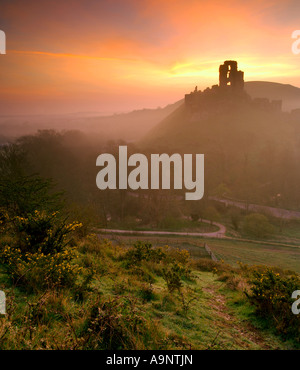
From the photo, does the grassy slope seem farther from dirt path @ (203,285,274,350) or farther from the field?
the field

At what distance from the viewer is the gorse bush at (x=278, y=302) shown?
5.25m

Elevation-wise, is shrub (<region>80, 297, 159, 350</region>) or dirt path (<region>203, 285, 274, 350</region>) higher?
shrub (<region>80, 297, 159, 350</region>)

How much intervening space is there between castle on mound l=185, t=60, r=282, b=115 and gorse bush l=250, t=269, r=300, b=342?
435 feet

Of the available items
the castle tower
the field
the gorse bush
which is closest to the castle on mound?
the castle tower

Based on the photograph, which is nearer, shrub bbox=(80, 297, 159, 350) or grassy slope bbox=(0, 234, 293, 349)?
grassy slope bbox=(0, 234, 293, 349)

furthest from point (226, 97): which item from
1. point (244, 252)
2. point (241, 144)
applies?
point (244, 252)

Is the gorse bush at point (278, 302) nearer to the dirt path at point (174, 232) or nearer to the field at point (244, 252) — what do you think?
the field at point (244, 252)

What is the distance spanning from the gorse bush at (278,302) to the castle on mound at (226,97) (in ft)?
435

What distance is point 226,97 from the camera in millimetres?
131125

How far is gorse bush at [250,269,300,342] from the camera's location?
525 centimetres

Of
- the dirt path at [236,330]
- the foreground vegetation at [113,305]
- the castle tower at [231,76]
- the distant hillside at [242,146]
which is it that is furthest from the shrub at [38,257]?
the castle tower at [231,76]

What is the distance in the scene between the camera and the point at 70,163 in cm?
5881

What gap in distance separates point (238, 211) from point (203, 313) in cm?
5624
